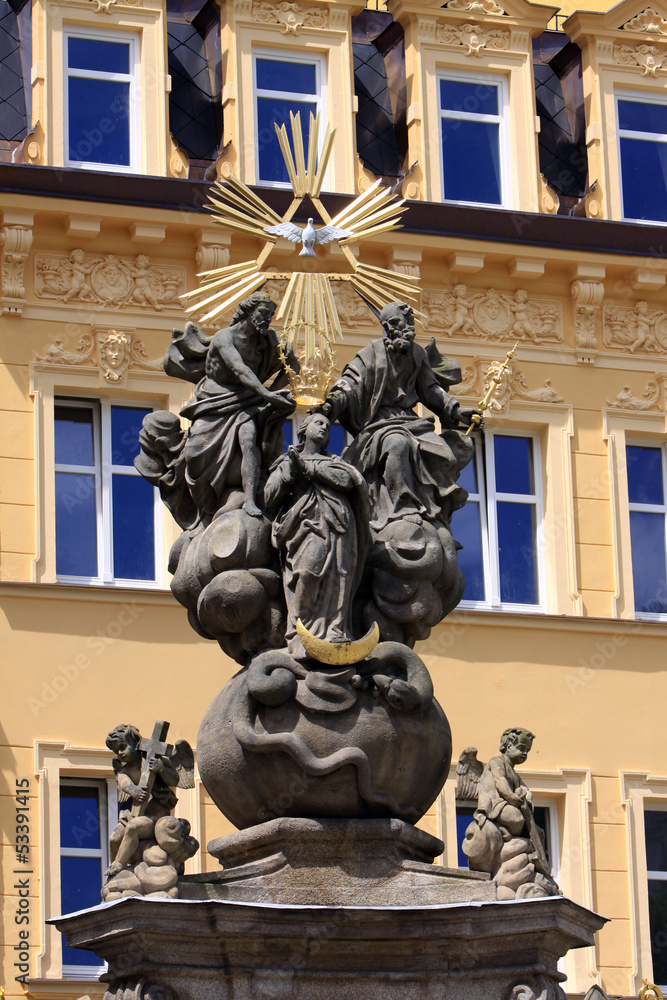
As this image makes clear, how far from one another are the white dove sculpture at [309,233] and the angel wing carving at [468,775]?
263cm

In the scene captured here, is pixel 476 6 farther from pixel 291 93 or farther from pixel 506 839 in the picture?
pixel 506 839

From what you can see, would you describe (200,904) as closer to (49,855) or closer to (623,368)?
(49,855)

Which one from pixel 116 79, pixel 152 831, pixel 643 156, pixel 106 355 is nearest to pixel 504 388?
pixel 643 156

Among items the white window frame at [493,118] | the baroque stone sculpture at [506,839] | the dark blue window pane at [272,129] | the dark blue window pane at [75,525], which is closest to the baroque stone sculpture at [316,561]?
the baroque stone sculpture at [506,839]

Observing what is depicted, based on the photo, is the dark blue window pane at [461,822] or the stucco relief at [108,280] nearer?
the dark blue window pane at [461,822]

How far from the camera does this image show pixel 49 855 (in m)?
19.3

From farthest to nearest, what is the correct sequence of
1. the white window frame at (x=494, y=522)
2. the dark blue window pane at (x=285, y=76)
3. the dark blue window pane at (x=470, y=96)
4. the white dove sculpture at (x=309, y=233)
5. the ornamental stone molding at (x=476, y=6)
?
the ornamental stone molding at (x=476, y=6)
the dark blue window pane at (x=470, y=96)
the dark blue window pane at (x=285, y=76)
the white window frame at (x=494, y=522)
the white dove sculpture at (x=309, y=233)

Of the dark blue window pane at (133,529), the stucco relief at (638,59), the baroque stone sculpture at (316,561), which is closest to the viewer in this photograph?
the baroque stone sculpture at (316,561)

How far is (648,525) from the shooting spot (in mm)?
22219

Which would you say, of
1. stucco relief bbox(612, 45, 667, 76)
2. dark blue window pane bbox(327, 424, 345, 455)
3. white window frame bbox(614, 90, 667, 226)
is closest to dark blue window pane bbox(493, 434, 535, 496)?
dark blue window pane bbox(327, 424, 345, 455)

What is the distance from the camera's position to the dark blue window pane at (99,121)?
844 inches

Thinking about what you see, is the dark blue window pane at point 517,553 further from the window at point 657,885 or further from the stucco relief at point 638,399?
the window at point 657,885

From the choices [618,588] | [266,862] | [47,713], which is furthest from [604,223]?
[266,862]

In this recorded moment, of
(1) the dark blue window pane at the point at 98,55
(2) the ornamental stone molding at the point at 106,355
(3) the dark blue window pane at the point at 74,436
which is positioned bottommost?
(3) the dark blue window pane at the point at 74,436
